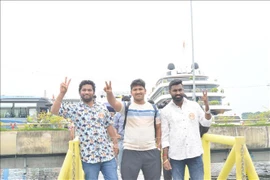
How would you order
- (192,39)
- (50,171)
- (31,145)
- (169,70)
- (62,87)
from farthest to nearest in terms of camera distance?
(169,70) < (192,39) < (50,171) < (31,145) < (62,87)

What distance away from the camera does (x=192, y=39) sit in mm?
21891

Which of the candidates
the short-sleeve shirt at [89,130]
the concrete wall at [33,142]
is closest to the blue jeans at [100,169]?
the short-sleeve shirt at [89,130]

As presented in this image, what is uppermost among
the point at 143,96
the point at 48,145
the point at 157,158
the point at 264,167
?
the point at 143,96

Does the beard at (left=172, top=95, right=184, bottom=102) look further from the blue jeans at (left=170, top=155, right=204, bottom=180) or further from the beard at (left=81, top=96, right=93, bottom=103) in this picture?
the beard at (left=81, top=96, right=93, bottom=103)

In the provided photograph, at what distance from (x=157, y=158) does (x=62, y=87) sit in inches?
46.7

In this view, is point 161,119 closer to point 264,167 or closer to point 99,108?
point 99,108

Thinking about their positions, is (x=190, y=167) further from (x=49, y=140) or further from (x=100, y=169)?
(x=49, y=140)

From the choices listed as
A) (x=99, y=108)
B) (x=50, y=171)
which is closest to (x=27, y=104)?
(x=50, y=171)

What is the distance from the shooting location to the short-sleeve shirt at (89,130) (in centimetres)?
339

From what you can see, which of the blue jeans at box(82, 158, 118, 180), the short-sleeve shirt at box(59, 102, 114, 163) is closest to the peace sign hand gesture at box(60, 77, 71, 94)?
the short-sleeve shirt at box(59, 102, 114, 163)

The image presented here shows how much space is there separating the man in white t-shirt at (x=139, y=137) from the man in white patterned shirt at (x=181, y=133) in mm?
124

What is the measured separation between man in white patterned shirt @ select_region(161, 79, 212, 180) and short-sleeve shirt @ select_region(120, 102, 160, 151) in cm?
18

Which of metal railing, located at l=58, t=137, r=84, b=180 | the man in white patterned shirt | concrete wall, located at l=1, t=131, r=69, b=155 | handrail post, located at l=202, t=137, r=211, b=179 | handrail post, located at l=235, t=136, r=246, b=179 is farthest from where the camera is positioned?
concrete wall, located at l=1, t=131, r=69, b=155

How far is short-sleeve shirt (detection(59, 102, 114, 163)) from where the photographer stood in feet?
11.1
